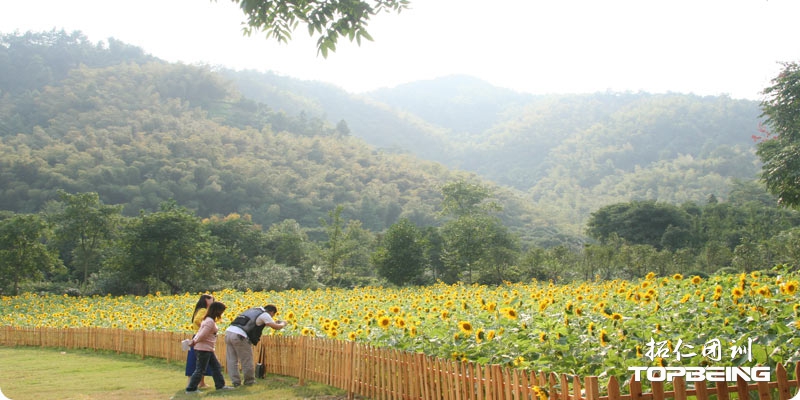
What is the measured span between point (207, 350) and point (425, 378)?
4084 millimetres

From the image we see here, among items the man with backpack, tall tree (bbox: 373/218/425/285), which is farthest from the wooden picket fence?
tall tree (bbox: 373/218/425/285)

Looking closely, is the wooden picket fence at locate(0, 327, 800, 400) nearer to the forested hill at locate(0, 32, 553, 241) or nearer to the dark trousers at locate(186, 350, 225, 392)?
the dark trousers at locate(186, 350, 225, 392)

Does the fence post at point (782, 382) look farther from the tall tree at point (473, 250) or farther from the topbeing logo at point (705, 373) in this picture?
the tall tree at point (473, 250)

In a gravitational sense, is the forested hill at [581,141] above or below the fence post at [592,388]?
above

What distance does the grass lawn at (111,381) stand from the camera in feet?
26.6

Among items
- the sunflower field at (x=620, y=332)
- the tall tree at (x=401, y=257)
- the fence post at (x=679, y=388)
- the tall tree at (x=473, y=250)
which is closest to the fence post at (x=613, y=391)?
the fence post at (x=679, y=388)

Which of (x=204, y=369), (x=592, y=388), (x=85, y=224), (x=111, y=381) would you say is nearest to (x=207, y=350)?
(x=204, y=369)

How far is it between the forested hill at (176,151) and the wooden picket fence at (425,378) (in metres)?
60.3

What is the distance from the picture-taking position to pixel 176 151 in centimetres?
8969

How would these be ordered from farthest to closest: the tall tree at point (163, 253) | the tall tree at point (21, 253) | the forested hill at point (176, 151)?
the forested hill at point (176, 151)
the tall tree at point (163, 253)
the tall tree at point (21, 253)

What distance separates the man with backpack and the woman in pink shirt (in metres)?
0.22

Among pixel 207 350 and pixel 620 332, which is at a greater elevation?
pixel 620 332

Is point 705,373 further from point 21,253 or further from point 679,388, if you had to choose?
point 21,253

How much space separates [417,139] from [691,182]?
82.7 m
